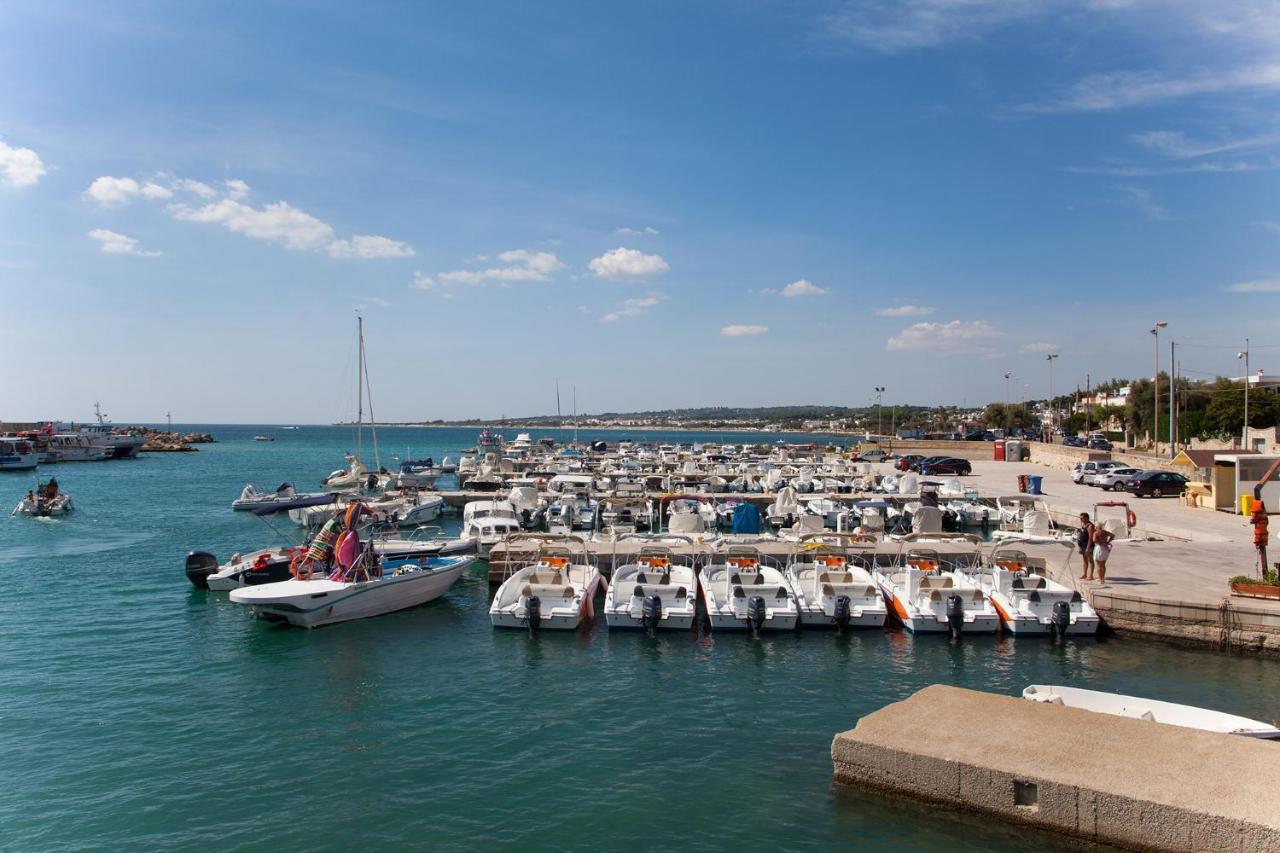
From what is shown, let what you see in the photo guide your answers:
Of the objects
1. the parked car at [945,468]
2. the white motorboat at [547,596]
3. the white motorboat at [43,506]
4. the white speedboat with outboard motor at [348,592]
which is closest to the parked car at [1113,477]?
the parked car at [945,468]

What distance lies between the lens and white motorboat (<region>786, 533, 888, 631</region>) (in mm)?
21562

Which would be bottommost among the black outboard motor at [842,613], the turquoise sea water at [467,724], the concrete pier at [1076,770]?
the turquoise sea water at [467,724]

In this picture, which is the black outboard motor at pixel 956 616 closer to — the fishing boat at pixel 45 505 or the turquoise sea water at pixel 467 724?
the turquoise sea water at pixel 467 724

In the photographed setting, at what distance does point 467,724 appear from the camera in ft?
51.8

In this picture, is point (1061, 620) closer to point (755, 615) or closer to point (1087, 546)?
point (1087, 546)

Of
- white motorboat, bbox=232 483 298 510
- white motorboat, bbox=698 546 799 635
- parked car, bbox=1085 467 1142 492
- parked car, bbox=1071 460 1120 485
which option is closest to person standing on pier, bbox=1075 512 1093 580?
white motorboat, bbox=698 546 799 635

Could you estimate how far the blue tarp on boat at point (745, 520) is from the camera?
1460 inches

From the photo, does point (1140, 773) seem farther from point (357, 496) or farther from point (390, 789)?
point (357, 496)

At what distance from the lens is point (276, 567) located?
27375 mm

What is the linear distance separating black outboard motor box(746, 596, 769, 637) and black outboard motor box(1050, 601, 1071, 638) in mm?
6871

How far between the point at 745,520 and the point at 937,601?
53.0 ft

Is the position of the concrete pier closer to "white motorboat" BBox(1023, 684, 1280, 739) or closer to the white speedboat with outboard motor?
"white motorboat" BBox(1023, 684, 1280, 739)

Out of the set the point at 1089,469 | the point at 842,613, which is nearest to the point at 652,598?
the point at 842,613

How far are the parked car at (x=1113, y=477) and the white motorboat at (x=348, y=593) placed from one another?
132 feet
